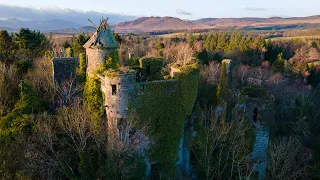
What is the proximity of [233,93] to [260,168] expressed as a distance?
9430mm

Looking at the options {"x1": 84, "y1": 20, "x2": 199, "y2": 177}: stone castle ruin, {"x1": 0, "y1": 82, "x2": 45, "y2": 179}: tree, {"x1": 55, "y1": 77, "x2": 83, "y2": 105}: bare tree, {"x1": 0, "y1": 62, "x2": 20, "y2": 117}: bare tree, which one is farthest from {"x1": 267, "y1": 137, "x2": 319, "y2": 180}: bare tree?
{"x1": 0, "y1": 62, "x2": 20, "y2": 117}: bare tree

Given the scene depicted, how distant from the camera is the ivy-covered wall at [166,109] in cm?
2464

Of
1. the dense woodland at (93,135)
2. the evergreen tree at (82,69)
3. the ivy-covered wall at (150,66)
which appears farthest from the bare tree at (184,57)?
the evergreen tree at (82,69)

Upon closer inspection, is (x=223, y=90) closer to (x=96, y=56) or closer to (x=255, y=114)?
(x=255, y=114)

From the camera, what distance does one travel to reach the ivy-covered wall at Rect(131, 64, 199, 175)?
24.6m

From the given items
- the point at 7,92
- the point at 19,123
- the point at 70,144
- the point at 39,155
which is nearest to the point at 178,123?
the point at 70,144

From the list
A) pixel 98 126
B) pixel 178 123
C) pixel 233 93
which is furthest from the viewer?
pixel 233 93

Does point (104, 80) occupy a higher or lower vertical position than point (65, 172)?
higher

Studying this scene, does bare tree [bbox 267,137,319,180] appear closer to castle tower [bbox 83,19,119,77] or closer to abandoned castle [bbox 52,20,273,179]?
abandoned castle [bbox 52,20,273,179]

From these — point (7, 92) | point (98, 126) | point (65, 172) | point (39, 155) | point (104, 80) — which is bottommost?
point (65, 172)

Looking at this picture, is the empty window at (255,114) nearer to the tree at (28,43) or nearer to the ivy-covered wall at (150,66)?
the ivy-covered wall at (150,66)

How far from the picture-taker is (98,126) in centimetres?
2484

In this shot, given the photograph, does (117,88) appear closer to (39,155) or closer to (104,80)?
(104,80)

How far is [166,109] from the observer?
1022 inches
